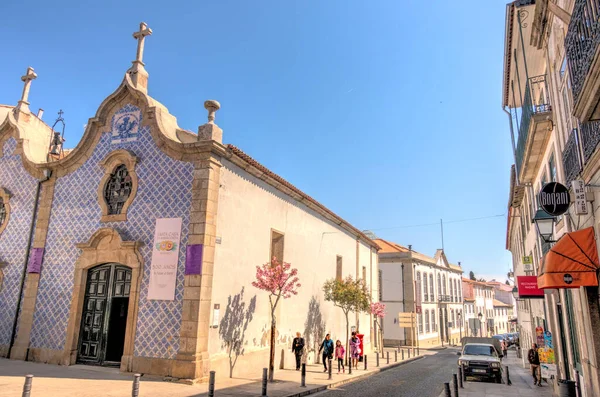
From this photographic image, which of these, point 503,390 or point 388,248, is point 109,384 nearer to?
point 503,390

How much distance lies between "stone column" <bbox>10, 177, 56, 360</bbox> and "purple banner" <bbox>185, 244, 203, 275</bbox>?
21.2ft

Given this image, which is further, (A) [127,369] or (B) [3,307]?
(B) [3,307]

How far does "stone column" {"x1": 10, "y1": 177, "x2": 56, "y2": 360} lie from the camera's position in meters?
14.7

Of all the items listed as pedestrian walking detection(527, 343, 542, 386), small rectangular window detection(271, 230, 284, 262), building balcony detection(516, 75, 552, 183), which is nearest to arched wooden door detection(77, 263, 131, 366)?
small rectangular window detection(271, 230, 284, 262)

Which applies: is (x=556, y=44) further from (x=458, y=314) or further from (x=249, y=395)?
(x=458, y=314)

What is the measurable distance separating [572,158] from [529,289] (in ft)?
23.6

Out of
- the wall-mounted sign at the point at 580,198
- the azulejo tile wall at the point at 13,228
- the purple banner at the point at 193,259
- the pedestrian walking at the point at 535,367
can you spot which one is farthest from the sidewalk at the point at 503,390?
the azulejo tile wall at the point at 13,228

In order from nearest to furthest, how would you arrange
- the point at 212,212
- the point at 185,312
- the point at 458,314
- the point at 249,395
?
the point at 249,395 < the point at 185,312 < the point at 212,212 < the point at 458,314

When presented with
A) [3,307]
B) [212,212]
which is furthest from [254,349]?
[3,307]

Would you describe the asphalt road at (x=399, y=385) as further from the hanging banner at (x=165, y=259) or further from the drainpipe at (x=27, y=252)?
the drainpipe at (x=27, y=252)

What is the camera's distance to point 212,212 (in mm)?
13438

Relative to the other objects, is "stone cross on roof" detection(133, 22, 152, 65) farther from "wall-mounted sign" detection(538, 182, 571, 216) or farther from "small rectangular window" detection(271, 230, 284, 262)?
"wall-mounted sign" detection(538, 182, 571, 216)

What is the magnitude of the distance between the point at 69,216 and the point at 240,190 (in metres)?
6.44

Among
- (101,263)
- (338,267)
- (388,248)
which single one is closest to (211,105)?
(101,263)
